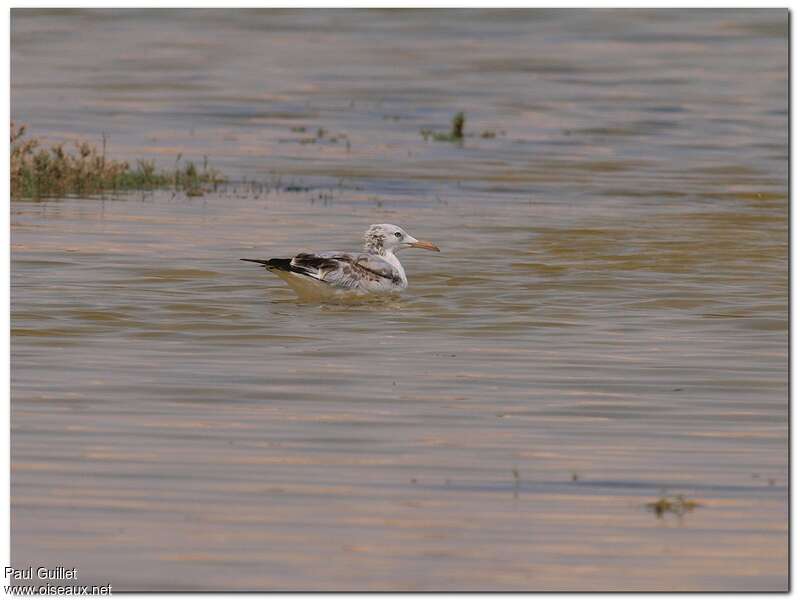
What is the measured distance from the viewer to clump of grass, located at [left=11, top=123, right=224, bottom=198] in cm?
2175

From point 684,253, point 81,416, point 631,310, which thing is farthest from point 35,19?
point 81,416

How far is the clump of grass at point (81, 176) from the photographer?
21.8m

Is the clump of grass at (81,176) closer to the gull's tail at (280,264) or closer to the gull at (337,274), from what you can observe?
the gull at (337,274)

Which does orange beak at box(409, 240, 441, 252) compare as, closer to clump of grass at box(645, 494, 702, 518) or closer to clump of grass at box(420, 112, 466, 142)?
clump of grass at box(645, 494, 702, 518)

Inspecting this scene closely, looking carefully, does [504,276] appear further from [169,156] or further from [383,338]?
[169,156]

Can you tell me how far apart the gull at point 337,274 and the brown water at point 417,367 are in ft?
0.77

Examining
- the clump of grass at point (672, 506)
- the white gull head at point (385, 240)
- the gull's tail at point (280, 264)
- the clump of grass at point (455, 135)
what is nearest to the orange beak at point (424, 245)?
the white gull head at point (385, 240)

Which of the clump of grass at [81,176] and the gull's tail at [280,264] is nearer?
the gull's tail at [280,264]

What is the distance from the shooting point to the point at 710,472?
28.0 feet

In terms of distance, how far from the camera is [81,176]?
2239cm

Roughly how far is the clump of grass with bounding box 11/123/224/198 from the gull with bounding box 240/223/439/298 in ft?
25.0

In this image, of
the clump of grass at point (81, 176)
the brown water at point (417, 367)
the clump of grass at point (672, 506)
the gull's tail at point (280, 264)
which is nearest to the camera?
the brown water at point (417, 367)

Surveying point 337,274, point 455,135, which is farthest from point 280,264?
point 455,135

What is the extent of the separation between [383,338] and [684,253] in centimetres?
621
